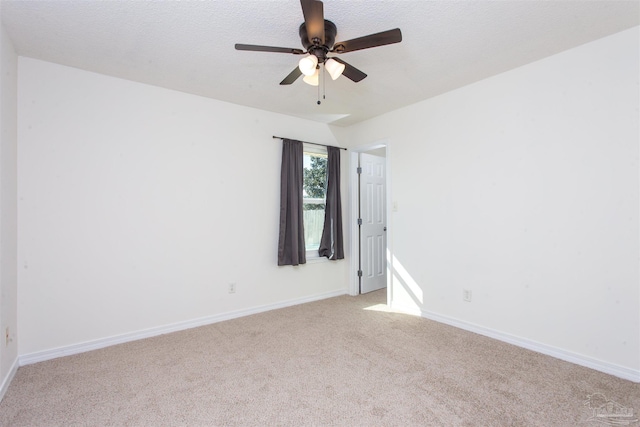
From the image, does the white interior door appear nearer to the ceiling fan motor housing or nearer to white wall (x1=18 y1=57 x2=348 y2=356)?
white wall (x1=18 y1=57 x2=348 y2=356)

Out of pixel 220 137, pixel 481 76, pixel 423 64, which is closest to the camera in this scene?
pixel 423 64

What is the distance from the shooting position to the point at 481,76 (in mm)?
2898

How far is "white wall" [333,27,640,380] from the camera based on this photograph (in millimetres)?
2225

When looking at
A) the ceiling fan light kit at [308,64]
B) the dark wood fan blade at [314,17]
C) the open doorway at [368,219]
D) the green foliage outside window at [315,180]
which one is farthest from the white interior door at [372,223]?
the dark wood fan blade at [314,17]

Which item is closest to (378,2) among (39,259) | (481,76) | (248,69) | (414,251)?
(248,69)

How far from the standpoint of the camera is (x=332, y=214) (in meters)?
4.26

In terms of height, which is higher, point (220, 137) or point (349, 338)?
point (220, 137)

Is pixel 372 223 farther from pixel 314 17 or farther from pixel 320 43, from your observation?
pixel 314 17

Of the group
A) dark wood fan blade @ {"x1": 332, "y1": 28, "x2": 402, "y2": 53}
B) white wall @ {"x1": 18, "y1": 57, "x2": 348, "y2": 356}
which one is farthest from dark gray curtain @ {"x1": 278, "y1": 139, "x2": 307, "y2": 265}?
dark wood fan blade @ {"x1": 332, "y1": 28, "x2": 402, "y2": 53}

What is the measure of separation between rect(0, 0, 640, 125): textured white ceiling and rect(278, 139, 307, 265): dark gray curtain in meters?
0.94

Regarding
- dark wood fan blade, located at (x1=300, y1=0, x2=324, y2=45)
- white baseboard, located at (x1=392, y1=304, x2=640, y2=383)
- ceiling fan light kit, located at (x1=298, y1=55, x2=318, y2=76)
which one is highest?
dark wood fan blade, located at (x1=300, y1=0, x2=324, y2=45)

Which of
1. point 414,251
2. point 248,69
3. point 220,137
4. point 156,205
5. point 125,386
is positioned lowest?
point 125,386

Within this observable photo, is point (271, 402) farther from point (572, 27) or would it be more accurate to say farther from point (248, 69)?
point (572, 27)

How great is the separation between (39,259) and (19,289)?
0.84 feet
